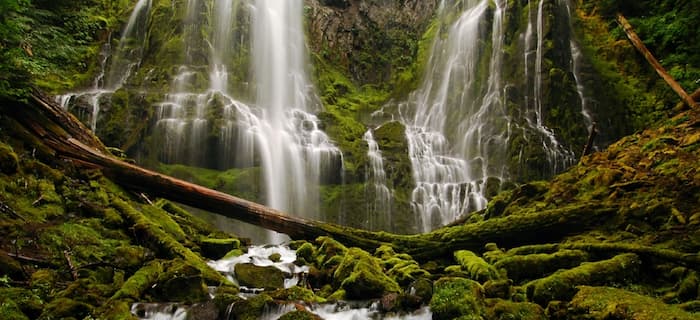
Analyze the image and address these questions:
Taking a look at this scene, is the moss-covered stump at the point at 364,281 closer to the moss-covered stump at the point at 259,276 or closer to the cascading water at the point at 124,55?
the moss-covered stump at the point at 259,276

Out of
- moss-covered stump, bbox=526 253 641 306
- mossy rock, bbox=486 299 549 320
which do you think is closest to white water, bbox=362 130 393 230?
moss-covered stump, bbox=526 253 641 306

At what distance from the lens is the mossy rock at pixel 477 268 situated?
7266mm

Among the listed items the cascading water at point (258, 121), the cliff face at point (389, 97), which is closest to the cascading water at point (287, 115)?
the cascading water at point (258, 121)

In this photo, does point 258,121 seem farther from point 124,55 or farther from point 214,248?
point 214,248

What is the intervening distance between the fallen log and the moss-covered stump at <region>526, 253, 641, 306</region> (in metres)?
2.02

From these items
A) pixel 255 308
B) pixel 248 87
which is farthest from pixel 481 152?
pixel 255 308

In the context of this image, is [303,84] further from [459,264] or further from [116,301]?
[116,301]

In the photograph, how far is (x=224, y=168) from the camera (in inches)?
696

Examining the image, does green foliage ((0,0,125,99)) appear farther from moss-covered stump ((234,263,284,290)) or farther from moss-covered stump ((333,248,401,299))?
moss-covered stump ((333,248,401,299))

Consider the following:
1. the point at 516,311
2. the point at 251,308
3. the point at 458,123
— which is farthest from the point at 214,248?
the point at 458,123

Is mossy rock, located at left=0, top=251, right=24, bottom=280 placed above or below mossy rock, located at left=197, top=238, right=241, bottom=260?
above

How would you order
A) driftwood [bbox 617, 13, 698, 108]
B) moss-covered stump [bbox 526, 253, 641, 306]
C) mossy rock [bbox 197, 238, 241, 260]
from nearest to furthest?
moss-covered stump [bbox 526, 253, 641, 306] → mossy rock [bbox 197, 238, 241, 260] → driftwood [bbox 617, 13, 698, 108]

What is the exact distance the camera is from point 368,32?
30.8 m

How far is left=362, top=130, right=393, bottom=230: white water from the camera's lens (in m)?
17.7
